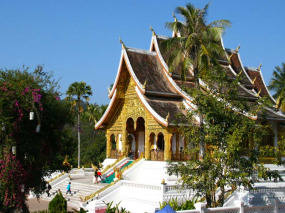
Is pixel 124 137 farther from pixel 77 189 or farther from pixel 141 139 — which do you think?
pixel 77 189

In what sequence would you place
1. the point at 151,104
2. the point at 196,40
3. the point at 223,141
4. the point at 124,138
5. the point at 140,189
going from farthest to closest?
the point at 124,138
the point at 151,104
the point at 140,189
the point at 196,40
the point at 223,141

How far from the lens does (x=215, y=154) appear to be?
11.1m

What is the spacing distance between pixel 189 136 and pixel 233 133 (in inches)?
67.0

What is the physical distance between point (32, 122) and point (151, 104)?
9340 mm

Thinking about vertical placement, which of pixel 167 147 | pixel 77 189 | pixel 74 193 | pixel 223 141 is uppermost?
pixel 223 141

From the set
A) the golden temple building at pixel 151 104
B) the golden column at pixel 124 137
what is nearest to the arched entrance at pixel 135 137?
the golden temple building at pixel 151 104

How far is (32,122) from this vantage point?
1217 centimetres

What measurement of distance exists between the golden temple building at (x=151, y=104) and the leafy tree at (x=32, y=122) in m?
7.34

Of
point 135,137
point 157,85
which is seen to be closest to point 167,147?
point 157,85

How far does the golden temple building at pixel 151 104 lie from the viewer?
2061 cm

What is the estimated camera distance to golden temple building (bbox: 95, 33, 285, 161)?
20609 mm

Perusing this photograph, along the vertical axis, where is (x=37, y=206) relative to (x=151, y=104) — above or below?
below

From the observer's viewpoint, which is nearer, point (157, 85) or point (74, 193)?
point (74, 193)

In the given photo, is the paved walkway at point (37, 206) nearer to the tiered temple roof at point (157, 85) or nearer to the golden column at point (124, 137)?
the golden column at point (124, 137)
